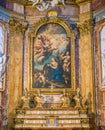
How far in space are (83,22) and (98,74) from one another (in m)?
2.99

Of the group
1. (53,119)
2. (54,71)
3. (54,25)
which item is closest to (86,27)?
(54,25)

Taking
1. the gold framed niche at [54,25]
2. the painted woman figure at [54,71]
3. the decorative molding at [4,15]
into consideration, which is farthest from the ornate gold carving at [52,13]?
the painted woman figure at [54,71]

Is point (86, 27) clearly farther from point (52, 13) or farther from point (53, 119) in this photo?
point (53, 119)

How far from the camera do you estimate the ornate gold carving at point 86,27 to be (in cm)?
1598

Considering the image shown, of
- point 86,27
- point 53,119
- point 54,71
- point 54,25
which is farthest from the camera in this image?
point 54,25

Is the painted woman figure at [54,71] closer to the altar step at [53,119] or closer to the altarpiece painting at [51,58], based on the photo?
the altarpiece painting at [51,58]

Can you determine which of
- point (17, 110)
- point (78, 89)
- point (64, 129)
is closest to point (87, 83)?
point (78, 89)

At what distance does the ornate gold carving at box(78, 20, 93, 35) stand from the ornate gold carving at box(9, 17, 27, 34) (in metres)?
2.97

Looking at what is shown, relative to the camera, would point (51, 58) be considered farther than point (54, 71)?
Yes

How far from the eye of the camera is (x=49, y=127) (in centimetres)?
1409

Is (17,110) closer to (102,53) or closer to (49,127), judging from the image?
(49,127)

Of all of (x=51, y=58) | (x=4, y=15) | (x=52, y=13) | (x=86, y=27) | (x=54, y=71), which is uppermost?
(x=52, y=13)

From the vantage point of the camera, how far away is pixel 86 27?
1609 centimetres

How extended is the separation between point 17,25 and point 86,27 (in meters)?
3.60
